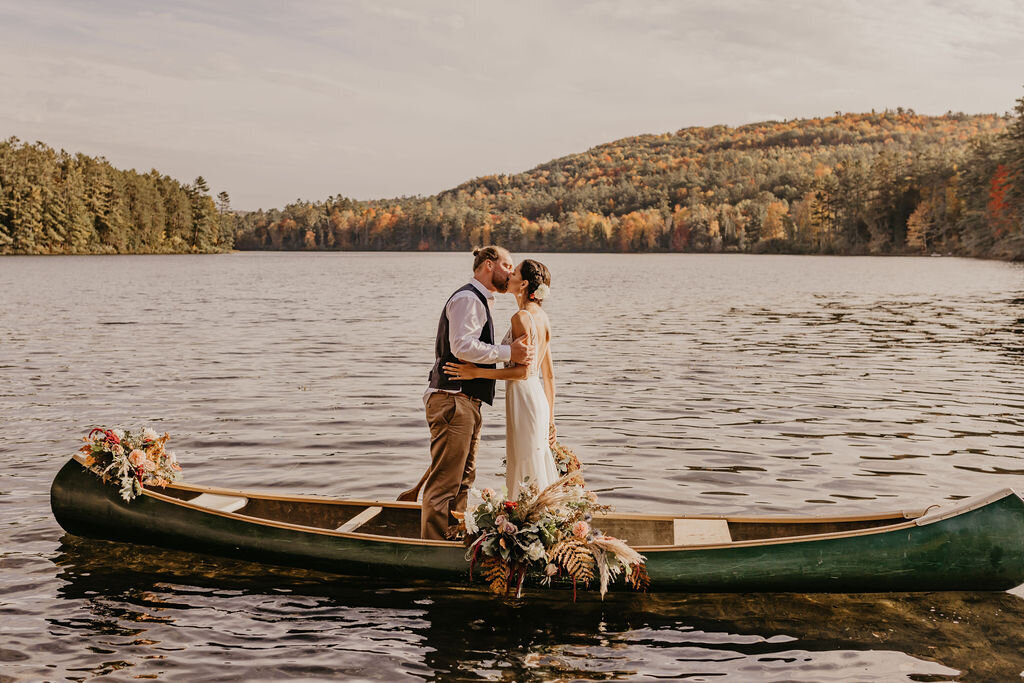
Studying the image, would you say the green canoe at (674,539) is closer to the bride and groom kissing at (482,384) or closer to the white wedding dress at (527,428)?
the bride and groom kissing at (482,384)

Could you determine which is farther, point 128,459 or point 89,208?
point 89,208

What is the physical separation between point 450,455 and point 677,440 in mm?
8853

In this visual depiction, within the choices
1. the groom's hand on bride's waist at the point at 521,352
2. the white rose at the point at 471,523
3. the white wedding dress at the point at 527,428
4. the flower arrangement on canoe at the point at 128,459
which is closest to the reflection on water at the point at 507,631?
the white rose at the point at 471,523

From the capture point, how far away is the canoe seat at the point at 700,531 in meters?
10.2

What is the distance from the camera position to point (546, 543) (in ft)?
29.5

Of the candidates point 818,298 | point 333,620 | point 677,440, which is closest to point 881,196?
point 818,298

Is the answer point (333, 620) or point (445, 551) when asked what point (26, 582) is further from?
point (445, 551)

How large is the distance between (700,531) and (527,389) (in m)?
2.54

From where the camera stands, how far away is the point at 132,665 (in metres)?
8.20

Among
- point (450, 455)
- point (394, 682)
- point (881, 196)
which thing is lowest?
point (394, 682)

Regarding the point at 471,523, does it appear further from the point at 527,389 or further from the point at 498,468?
the point at 498,468

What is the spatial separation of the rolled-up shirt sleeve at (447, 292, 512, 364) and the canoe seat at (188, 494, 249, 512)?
409cm

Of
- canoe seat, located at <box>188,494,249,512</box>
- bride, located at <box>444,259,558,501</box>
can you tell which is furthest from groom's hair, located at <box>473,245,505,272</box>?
canoe seat, located at <box>188,494,249,512</box>

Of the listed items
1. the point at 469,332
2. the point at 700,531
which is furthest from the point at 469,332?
the point at 700,531
